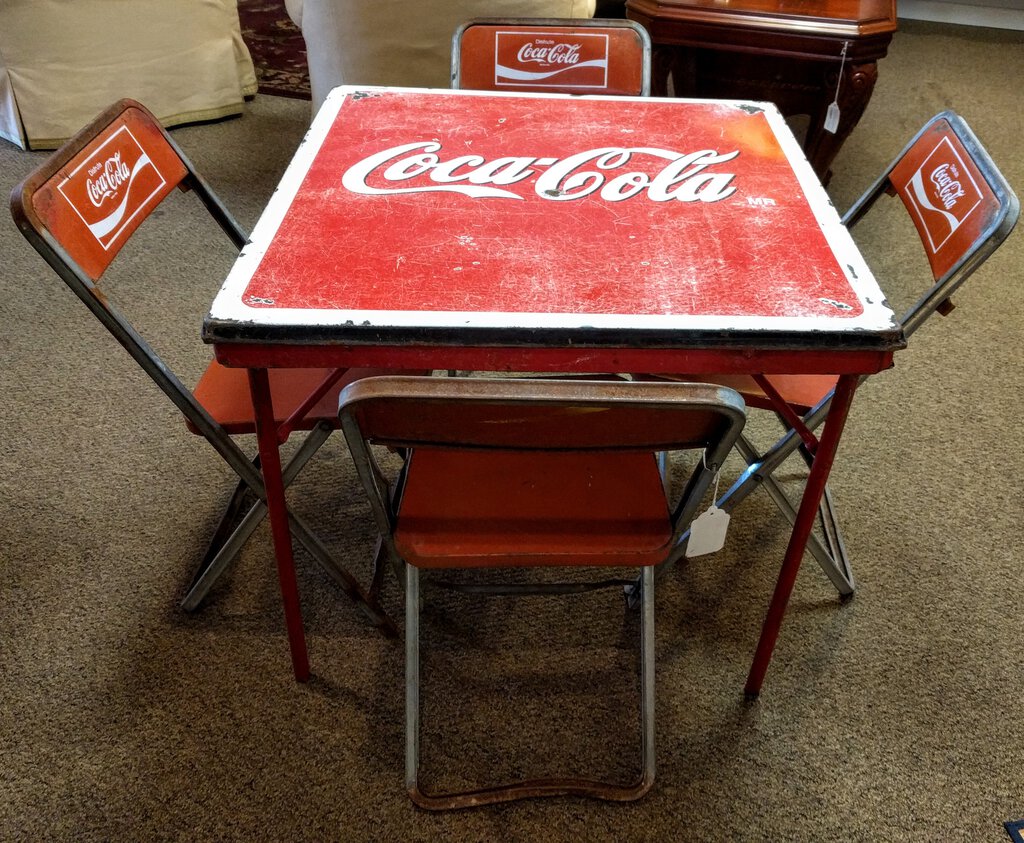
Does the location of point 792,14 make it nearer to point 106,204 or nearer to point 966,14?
point 106,204

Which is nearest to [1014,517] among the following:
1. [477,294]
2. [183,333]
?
[477,294]

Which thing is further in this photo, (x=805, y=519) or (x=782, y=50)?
(x=782, y=50)

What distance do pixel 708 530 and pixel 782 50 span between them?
177 cm

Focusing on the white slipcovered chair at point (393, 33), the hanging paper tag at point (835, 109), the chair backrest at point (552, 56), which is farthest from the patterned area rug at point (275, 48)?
the hanging paper tag at point (835, 109)

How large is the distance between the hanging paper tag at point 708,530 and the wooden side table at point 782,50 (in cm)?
169

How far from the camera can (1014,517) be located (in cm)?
181

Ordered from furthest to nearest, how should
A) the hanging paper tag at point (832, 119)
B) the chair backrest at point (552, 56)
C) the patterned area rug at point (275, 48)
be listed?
the patterned area rug at point (275, 48), the hanging paper tag at point (832, 119), the chair backrest at point (552, 56)

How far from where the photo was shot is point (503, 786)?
4.35 ft

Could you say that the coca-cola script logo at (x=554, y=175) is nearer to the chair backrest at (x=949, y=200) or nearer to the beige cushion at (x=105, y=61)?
the chair backrest at (x=949, y=200)

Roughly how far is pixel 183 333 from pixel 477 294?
146 centimetres

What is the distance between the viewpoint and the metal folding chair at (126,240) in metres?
1.12

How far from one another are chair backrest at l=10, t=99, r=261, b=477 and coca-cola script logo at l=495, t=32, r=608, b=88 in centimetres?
74

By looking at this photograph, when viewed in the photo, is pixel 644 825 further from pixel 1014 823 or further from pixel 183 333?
pixel 183 333

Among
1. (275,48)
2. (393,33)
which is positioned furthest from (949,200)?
(275,48)
